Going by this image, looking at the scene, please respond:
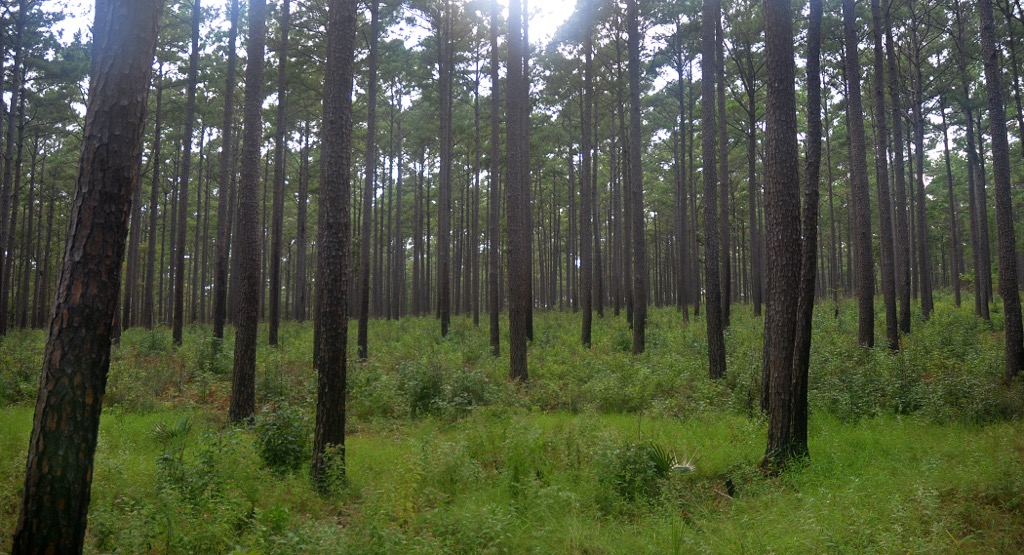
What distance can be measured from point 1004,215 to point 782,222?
318 inches

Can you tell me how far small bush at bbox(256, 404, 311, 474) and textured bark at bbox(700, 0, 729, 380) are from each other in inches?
360

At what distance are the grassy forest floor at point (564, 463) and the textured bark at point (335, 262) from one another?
2.17 feet

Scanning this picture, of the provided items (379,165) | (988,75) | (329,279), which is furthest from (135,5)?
(379,165)

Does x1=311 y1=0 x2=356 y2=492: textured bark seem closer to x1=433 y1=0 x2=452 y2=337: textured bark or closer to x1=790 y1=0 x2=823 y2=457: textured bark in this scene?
x1=790 y1=0 x2=823 y2=457: textured bark

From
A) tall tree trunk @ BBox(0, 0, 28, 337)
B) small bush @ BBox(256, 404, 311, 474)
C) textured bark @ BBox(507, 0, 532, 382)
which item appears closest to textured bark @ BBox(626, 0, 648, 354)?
textured bark @ BBox(507, 0, 532, 382)

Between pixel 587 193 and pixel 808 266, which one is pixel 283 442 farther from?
pixel 587 193

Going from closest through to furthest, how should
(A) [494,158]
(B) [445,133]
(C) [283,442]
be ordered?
(C) [283,442] → (A) [494,158] → (B) [445,133]

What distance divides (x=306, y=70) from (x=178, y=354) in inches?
418

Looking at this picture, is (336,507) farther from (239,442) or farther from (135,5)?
(135,5)

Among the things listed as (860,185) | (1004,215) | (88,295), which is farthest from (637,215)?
(88,295)

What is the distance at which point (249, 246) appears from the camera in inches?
389

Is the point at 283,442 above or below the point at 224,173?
below

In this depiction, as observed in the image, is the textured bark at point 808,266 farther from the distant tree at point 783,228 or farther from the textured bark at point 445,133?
the textured bark at point 445,133

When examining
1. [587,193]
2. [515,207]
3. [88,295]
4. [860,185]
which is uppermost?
[587,193]
